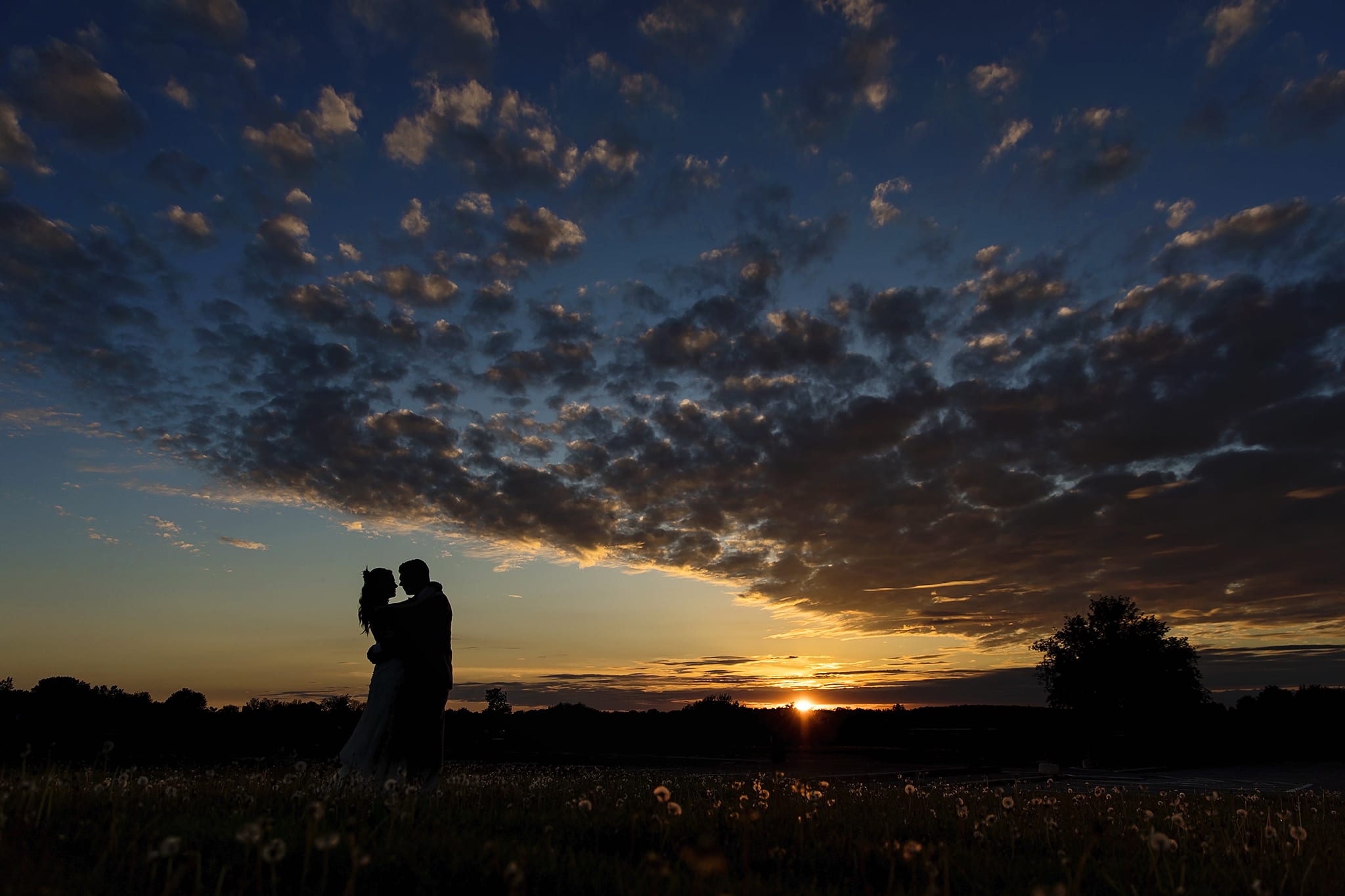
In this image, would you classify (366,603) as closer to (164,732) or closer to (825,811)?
(825,811)

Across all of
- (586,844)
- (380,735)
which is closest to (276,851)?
(586,844)

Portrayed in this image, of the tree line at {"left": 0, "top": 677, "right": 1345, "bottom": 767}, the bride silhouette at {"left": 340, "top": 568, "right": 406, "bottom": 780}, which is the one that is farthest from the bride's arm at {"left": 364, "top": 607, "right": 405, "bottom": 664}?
the tree line at {"left": 0, "top": 677, "right": 1345, "bottom": 767}

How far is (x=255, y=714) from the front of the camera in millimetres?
51812

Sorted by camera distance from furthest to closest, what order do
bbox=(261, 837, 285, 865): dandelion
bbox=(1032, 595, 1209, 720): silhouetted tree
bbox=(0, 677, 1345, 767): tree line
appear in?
bbox=(1032, 595, 1209, 720): silhouetted tree < bbox=(0, 677, 1345, 767): tree line < bbox=(261, 837, 285, 865): dandelion

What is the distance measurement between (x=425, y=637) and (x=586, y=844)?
633cm

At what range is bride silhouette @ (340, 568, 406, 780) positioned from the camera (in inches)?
426

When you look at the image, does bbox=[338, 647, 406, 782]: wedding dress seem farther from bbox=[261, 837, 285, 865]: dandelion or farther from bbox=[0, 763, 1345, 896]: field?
bbox=[261, 837, 285, 865]: dandelion

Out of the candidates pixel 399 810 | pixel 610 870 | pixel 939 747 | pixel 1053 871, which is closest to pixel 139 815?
pixel 399 810

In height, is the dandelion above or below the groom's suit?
below

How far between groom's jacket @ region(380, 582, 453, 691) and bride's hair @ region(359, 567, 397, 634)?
862 millimetres

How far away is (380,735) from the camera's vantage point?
1103 cm

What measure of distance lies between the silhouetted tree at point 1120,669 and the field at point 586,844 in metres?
63.6

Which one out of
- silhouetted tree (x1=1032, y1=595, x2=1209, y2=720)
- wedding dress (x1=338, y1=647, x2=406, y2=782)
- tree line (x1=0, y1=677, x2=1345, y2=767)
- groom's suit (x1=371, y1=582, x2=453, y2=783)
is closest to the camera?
wedding dress (x1=338, y1=647, x2=406, y2=782)

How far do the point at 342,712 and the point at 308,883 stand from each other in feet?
182
